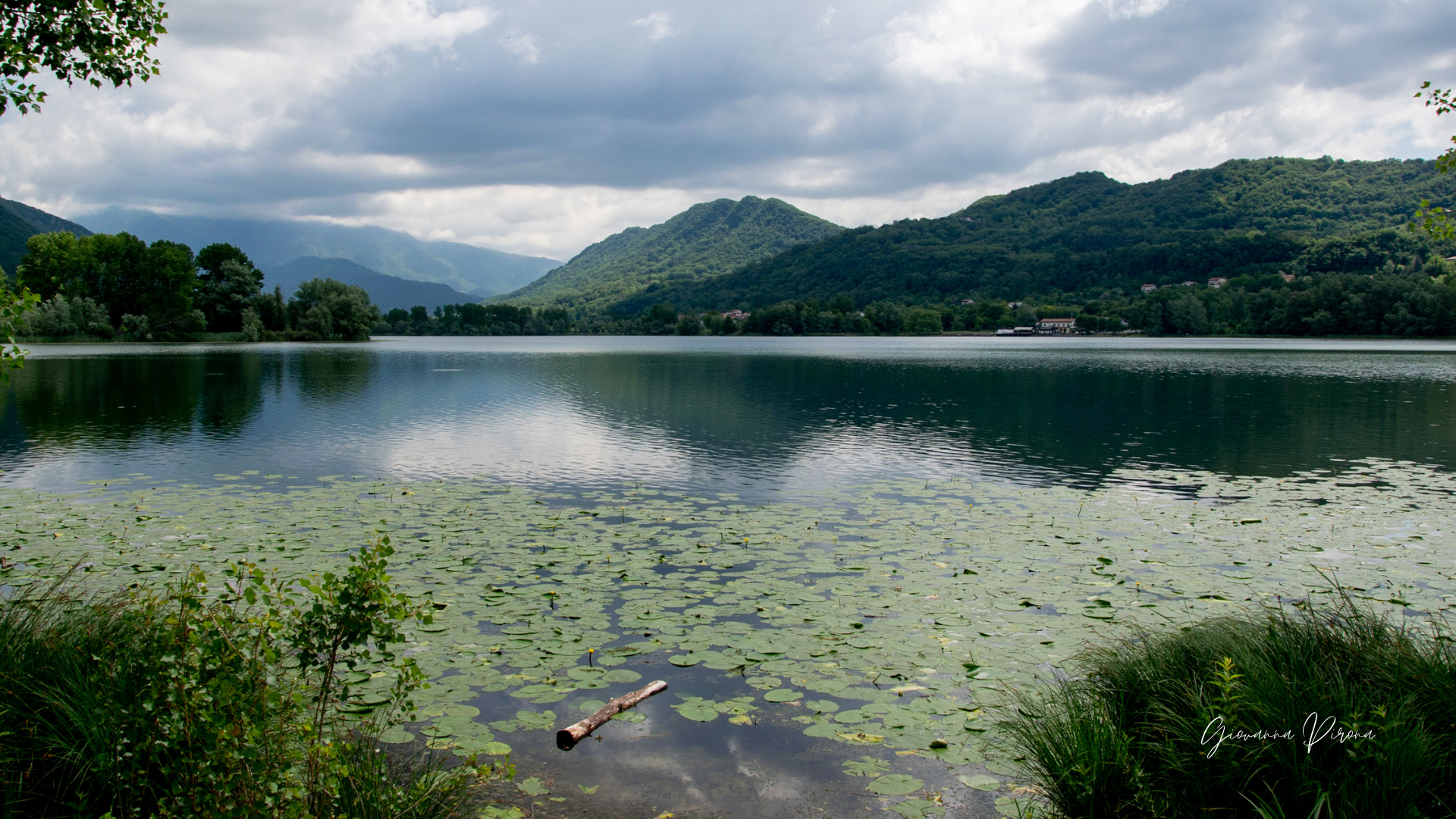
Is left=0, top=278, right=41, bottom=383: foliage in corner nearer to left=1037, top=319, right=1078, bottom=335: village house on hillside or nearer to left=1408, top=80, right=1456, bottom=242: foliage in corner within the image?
left=1408, top=80, right=1456, bottom=242: foliage in corner

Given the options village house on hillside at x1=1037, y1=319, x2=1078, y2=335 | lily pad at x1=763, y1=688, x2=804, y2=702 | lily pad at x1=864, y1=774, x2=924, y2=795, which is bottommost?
lily pad at x1=864, y1=774, x2=924, y2=795

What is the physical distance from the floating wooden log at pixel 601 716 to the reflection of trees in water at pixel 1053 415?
1597 cm

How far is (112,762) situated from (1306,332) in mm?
168948

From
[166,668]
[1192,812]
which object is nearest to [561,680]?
[166,668]

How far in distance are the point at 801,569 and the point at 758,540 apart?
6.53 ft

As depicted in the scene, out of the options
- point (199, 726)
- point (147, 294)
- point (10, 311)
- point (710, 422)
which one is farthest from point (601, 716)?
point (147, 294)

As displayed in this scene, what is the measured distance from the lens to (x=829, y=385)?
170ft

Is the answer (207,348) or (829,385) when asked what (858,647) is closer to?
(829,385)

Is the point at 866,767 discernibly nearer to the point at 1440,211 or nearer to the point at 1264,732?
the point at 1264,732

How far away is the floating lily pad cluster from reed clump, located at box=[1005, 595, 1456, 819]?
108 centimetres

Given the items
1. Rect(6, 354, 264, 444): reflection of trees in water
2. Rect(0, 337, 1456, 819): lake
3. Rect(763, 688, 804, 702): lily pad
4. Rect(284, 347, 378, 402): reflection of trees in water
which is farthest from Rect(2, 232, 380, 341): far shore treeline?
Rect(763, 688, 804, 702): lily pad

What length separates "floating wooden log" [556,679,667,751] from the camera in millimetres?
7363

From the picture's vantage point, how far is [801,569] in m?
12.9
